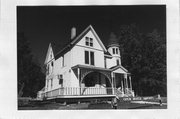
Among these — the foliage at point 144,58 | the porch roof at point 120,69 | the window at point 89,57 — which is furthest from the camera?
the window at point 89,57

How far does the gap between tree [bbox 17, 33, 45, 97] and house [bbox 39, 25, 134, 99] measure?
0.24m

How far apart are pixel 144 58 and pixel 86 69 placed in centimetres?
144

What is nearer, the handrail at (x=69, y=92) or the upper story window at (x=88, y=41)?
the handrail at (x=69, y=92)

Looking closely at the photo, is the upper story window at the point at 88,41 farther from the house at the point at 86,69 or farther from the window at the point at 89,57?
the window at the point at 89,57

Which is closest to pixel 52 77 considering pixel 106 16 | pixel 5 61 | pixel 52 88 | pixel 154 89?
pixel 52 88

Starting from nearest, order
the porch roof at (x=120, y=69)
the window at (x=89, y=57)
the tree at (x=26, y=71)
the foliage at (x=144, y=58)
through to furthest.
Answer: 1. the tree at (x=26, y=71)
2. the foliage at (x=144, y=58)
3. the porch roof at (x=120, y=69)
4. the window at (x=89, y=57)

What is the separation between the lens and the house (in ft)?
26.9

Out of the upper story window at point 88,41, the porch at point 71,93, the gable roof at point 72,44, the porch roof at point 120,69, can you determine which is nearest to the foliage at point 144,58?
the porch roof at point 120,69

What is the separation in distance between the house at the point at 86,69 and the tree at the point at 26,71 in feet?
0.79

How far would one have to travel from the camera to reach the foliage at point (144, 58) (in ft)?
26.7

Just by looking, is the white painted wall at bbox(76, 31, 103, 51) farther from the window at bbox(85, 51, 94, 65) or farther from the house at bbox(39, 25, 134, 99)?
the window at bbox(85, 51, 94, 65)

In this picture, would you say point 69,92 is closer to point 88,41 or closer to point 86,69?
point 86,69

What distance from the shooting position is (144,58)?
8398 millimetres
